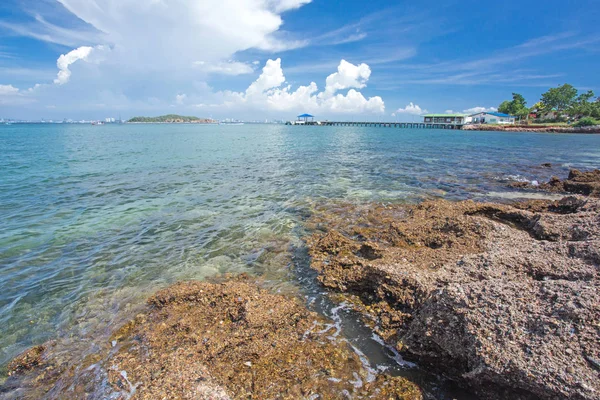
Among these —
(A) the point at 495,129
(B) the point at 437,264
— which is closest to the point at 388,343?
(B) the point at 437,264

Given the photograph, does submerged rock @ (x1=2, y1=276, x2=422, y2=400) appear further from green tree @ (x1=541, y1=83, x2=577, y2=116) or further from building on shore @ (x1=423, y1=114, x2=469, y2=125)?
green tree @ (x1=541, y1=83, x2=577, y2=116)

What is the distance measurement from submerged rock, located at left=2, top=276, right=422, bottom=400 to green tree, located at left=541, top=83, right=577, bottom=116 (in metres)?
182

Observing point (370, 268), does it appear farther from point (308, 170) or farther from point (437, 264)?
point (308, 170)

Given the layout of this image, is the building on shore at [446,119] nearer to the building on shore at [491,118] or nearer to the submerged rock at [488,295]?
the building on shore at [491,118]

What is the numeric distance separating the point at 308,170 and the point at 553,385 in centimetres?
2268

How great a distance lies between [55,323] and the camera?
19.7 feet

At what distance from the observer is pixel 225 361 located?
4508 mm

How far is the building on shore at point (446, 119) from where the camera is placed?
515ft

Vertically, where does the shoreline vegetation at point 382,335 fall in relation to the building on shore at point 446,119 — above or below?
below

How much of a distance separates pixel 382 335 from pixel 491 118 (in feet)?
627

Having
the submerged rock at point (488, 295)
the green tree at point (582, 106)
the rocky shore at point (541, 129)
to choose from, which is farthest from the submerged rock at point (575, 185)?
the green tree at point (582, 106)

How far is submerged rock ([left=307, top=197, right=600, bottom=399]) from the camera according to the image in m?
3.37

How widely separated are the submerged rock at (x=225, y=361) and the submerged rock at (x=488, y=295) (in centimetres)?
97

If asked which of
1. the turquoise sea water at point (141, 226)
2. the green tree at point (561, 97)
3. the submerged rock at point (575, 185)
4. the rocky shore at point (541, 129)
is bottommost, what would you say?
the turquoise sea water at point (141, 226)
